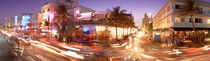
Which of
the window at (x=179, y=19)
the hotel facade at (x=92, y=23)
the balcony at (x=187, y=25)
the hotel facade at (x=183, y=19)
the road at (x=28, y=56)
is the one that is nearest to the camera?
the road at (x=28, y=56)

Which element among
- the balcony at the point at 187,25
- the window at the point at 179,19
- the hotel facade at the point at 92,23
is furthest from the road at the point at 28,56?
the window at the point at 179,19

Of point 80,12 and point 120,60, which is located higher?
point 80,12

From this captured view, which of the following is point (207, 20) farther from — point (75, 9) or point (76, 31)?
point (75, 9)

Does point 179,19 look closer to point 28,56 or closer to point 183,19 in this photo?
point 183,19

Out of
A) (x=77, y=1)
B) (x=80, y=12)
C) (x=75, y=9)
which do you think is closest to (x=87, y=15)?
(x=80, y=12)

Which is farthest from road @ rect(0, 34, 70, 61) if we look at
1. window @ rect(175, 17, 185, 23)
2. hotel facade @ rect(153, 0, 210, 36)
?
window @ rect(175, 17, 185, 23)

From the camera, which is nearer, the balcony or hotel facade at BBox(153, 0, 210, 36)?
hotel facade at BBox(153, 0, 210, 36)

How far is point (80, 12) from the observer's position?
4462 centimetres

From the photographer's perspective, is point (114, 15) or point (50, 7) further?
point (50, 7)

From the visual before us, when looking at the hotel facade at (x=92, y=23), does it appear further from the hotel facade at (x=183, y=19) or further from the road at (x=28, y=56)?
the road at (x=28, y=56)

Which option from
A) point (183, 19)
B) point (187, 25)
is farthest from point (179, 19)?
point (187, 25)

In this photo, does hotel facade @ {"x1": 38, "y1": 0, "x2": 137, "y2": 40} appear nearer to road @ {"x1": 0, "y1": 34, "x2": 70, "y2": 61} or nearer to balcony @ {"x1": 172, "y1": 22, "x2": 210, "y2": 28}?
balcony @ {"x1": 172, "y1": 22, "x2": 210, "y2": 28}

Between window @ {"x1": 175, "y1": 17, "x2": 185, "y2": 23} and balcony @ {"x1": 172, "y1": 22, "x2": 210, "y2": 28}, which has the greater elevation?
window @ {"x1": 175, "y1": 17, "x2": 185, "y2": 23}

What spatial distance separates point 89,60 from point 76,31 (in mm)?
21351
